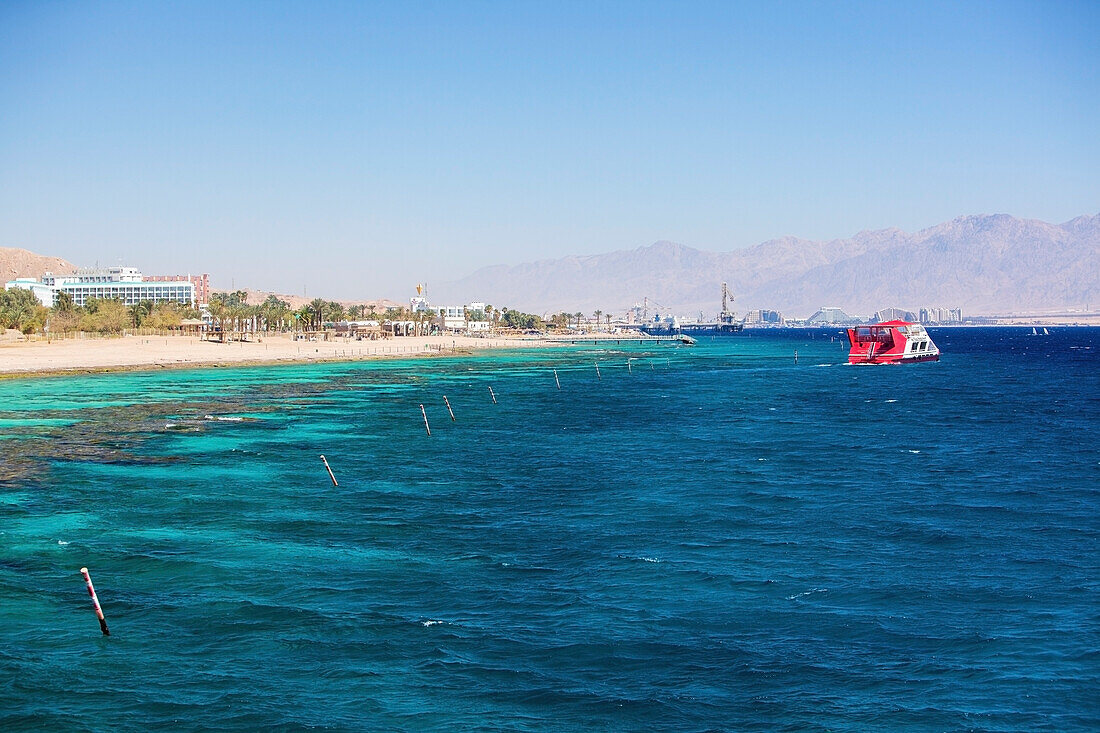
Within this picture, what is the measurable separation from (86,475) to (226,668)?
27.3 meters

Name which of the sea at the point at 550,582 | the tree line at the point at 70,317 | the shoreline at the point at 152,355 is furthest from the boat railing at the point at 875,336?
the tree line at the point at 70,317

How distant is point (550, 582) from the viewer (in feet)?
86.3

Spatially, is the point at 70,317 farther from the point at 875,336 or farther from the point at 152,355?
the point at 875,336

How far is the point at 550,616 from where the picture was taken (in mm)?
23359

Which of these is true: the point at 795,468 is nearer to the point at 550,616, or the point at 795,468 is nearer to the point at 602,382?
the point at 550,616

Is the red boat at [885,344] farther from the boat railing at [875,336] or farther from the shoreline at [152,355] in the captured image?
the shoreline at [152,355]

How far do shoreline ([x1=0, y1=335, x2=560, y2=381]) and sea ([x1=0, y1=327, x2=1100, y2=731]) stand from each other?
6042 centimetres

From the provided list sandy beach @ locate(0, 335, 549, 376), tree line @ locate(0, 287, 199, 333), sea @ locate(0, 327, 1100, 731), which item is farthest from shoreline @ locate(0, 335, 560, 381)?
sea @ locate(0, 327, 1100, 731)

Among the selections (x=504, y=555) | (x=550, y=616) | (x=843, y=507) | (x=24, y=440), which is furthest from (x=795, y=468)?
(x=24, y=440)

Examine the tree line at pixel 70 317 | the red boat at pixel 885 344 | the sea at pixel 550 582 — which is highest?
the tree line at pixel 70 317

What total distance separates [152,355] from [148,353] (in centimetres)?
314

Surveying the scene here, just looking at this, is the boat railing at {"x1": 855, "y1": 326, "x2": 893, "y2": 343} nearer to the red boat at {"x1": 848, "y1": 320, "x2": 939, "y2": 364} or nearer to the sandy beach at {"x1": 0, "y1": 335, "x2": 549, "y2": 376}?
the red boat at {"x1": 848, "y1": 320, "x2": 939, "y2": 364}

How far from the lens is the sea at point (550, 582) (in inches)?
739

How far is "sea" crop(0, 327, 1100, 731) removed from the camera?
1878 centimetres
